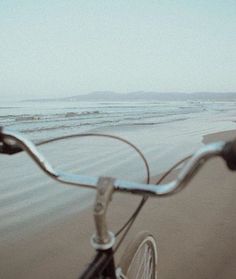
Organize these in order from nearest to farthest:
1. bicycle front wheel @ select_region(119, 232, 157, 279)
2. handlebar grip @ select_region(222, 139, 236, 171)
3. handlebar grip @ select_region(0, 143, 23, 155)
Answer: handlebar grip @ select_region(222, 139, 236, 171), handlebar grip @ select_region(0, 143, 23, 155), bicycle front wheel @ select_region(119, 232, 157, 279)

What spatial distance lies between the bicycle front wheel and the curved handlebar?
3.23 ft

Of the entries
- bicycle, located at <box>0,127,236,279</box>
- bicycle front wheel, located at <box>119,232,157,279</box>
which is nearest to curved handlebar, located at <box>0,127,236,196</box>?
bicycle, located at <box>0,127,236,279</box>

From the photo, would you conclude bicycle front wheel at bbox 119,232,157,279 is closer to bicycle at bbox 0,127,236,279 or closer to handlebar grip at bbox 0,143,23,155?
bicycle at bbox 0,127,236,279

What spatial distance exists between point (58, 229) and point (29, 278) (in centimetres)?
95

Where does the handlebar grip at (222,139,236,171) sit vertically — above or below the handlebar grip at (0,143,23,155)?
above

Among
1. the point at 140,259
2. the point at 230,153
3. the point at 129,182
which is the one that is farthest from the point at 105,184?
the point at 140,259

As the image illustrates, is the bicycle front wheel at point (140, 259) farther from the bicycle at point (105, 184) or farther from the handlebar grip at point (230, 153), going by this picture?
Result: the handlebar grip at point (230, 153)

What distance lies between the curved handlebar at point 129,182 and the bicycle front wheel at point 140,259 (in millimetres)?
984

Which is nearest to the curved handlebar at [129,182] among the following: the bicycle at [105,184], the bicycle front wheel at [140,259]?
the bicycle at [105,184]

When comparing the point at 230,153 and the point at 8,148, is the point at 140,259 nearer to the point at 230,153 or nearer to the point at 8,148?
the point at 8,148

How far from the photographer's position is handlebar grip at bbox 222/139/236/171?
105cm

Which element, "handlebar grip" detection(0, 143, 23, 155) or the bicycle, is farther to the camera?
"handlebar grip" detection(0, 143, 23, 155)

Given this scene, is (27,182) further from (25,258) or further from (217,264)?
(217,264)

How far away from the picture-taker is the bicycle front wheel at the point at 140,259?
206 cm
